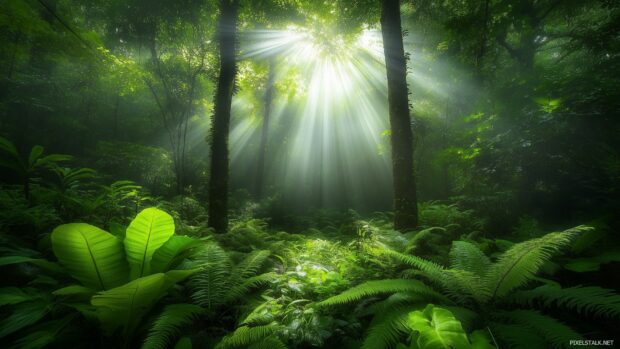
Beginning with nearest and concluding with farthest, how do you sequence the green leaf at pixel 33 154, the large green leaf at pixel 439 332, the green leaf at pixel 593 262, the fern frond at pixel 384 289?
the large green leaf at pixel 439 332 → the fern frond at pixel 384 289 → the green leaf at pixel 593 262 → the green leaf at pixel 33 154

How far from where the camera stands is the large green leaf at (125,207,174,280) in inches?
82.1

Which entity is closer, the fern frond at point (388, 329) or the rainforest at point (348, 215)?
the fern frond at point (388, 329)

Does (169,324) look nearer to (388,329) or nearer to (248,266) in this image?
(248,266)

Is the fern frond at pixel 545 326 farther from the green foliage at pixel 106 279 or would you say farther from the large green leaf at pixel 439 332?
the green foliage at pixel 106 279

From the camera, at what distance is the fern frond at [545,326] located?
1.50 metres

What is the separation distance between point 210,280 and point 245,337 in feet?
2.93

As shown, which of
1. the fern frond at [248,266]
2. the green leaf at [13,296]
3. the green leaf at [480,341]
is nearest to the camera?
the green leaf at [480,341]

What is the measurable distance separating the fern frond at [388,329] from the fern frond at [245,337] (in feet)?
2.16

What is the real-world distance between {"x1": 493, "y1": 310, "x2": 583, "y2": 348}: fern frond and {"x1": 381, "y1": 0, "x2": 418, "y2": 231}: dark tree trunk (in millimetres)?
2603

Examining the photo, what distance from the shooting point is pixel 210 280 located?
7.89 feet

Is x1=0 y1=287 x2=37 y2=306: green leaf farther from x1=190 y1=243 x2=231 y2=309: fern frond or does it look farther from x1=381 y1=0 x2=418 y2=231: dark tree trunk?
x1=381 y1=0 x2=418 y2=231: dark tree trunk

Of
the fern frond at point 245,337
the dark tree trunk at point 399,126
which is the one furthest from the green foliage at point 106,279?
the dark tree trunk at point 399,126

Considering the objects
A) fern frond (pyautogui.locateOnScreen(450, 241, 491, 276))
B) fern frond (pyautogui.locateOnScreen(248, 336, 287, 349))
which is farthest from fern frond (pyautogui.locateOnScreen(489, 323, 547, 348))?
fern frond (pyautogui.locateOnScreen(248, 336, 287, 349))

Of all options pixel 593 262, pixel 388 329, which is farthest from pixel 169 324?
pixel 593 262
